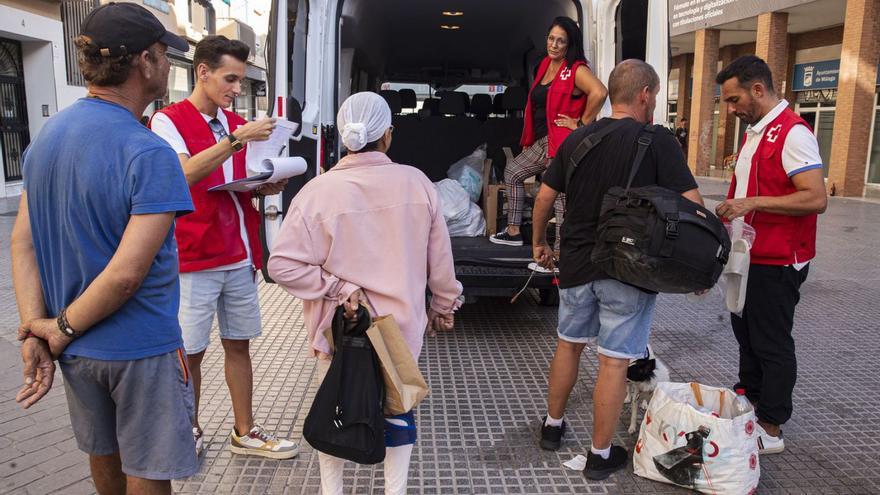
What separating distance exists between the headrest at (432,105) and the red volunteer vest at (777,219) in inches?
187

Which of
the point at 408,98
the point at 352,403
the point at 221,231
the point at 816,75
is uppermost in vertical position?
the point at 816,75

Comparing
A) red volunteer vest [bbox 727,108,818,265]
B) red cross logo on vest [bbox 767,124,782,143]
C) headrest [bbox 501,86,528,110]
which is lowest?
red volunteer vest [bbox 727,108,818,265]

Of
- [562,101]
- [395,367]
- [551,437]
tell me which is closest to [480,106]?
[562,101]

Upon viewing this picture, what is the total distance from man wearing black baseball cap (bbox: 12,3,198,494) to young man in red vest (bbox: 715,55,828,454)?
2.47 metres

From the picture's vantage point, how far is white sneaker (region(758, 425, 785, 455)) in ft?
10.5

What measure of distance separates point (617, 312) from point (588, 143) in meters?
0.77

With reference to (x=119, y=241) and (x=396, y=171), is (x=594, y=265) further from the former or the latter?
(x=119, y=241)

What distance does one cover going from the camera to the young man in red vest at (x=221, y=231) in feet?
9.07

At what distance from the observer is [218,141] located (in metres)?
2.88

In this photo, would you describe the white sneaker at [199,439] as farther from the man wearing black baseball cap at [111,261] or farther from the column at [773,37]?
the column at [773,37]

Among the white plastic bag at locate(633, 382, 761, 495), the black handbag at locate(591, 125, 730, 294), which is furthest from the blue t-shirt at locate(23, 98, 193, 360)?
the white plastic bag at locate(633, 382, 761, 495)

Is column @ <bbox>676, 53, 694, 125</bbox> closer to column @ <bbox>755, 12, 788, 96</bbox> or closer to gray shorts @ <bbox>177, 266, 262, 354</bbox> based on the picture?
column @ <bbox>755, 12, 788, 96</bbox>

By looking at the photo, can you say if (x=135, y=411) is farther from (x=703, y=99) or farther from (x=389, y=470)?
(x=703, y=99)

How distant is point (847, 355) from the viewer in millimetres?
4617
